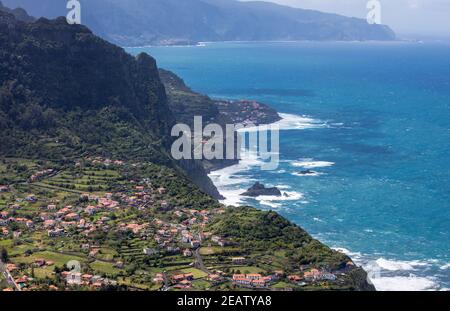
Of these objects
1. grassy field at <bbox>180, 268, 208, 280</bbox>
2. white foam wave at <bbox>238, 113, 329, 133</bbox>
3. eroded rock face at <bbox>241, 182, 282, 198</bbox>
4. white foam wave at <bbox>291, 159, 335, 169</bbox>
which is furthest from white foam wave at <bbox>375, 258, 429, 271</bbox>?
white foam wave at <bbox>238, 113, 329, 133</bbox>

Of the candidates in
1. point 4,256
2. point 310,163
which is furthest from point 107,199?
point 310,163

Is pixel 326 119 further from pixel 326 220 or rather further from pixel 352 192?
pixel 326 220

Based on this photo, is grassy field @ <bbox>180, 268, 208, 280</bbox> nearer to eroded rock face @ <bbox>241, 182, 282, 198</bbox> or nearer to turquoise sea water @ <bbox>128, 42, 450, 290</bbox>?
turquoise sea water @ <bbox>128, 42, 450, 290</bbox>

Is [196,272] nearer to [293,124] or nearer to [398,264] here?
[398,264]

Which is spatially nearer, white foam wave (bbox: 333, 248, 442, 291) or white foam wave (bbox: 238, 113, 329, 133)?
white foam wave (bbox: 333, 248, 442, 291)

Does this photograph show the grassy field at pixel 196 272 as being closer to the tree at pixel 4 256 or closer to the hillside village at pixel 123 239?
the hillside village at pixel 123 239
